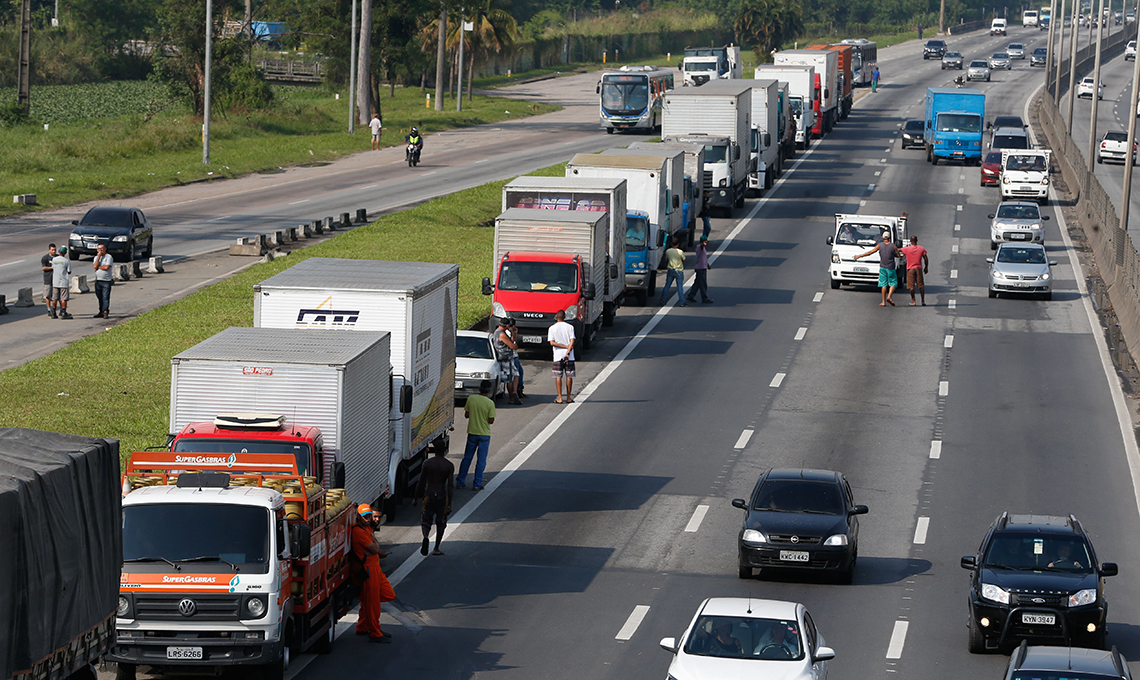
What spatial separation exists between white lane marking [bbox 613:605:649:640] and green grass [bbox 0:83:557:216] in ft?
140

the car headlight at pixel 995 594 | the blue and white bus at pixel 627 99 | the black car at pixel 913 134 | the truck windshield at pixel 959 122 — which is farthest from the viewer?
the blue and white bus at pixel 627 99

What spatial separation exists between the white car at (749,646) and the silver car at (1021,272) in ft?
97.1

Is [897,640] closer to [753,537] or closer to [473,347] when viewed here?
[753,537]

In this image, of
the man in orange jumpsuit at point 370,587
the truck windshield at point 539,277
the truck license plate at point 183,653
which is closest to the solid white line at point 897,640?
the man in orange jumpsuit at point 370,587

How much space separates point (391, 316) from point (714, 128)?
35.6 metres

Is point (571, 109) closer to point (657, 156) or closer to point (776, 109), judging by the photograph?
point (776, 109)

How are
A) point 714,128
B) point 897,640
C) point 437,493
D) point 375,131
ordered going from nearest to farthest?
1. point 897,640
2. point 437,493
3. point 714,128
4. point 375,131

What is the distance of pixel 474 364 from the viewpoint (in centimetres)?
3075

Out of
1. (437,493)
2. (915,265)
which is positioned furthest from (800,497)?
(915,265)

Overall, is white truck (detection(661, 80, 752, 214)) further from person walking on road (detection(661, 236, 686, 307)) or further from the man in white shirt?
the man in white shirt

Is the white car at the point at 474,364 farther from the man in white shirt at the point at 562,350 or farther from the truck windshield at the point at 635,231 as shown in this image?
the truck windshield at the point at 635,231

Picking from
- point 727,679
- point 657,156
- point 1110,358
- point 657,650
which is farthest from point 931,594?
point 657,156

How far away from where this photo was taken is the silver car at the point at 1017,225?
5006cm

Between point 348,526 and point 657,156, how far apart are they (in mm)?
28407
